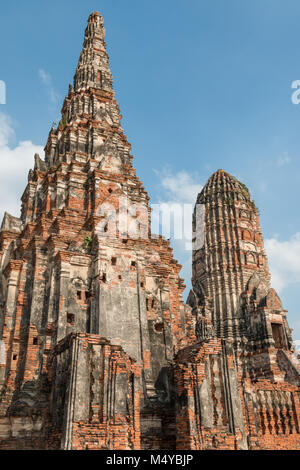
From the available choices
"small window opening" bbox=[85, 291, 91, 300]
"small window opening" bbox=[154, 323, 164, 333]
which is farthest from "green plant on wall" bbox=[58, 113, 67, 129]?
"small window opening" bbox=[154, 323, 164, 333]

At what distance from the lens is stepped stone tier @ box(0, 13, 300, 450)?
448 inches

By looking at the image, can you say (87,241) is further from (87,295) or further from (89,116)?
(89,116)

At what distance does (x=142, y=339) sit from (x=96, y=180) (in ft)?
25.7

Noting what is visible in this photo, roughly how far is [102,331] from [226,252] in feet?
120

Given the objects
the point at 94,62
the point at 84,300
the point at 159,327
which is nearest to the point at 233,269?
the point at 94,62

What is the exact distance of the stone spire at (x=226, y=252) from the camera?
148 feet

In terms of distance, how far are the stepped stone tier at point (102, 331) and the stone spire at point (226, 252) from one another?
25088 millimetres

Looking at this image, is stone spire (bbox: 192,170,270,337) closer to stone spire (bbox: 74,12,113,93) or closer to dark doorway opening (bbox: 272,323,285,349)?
dark doorway opening (bbox: 272,323,285,349)

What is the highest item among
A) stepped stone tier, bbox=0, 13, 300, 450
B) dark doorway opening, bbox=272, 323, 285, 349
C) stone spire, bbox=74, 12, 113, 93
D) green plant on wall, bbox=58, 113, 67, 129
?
stone spire, bbox=74, 12, 113, 93

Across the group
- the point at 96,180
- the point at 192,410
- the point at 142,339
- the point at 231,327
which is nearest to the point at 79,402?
the point at 192,410

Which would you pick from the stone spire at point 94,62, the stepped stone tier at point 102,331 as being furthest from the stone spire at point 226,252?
the stone spire at point 94,62

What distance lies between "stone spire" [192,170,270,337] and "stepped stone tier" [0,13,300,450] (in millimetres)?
25088

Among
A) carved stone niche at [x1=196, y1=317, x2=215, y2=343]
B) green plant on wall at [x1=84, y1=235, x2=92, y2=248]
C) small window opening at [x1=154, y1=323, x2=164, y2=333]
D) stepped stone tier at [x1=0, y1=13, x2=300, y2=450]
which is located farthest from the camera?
carved stone niche at [x1=196, y1=317, x2=215, y2=343]

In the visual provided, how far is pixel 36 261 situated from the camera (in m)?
16.7
